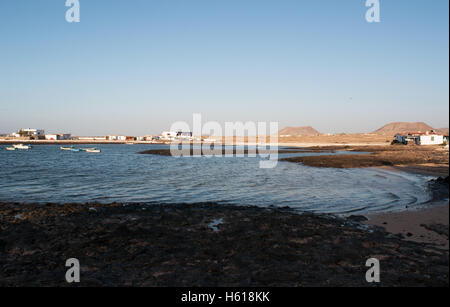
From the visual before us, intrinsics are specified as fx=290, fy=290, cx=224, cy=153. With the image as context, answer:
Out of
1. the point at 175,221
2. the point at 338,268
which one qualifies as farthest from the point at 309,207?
the point at 338,268

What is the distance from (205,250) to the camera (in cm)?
1109

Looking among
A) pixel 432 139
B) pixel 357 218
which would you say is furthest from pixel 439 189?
pixel 432 139

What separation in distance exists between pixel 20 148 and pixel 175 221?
12373cm

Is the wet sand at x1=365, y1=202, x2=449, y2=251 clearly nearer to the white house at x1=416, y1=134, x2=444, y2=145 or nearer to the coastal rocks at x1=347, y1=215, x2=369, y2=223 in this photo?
the coastal rocks at x1=347, y1=215, x2=369, y2=223

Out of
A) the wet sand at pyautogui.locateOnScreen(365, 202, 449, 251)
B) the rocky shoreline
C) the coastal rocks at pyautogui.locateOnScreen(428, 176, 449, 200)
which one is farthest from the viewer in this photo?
the coastal rocks at pyautogui.locateOnScreen(428, 176, 449, 200)

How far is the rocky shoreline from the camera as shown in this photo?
8.59 metres

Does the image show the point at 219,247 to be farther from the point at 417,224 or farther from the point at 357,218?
the point at 417,224

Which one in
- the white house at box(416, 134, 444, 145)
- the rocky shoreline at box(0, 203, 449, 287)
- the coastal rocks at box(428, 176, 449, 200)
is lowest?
the rocky shoreline at box(0, 203, 449, 287)

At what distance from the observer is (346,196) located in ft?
75.7

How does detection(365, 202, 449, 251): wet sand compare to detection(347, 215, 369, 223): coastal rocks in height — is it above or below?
above

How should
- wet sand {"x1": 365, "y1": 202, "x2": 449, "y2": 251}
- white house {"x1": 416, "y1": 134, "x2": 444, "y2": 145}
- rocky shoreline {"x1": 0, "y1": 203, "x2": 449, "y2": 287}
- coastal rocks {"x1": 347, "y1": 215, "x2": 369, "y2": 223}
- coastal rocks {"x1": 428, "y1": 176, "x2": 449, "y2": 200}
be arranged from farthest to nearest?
white house {"x1": 416, "y1": 134, "x2": 444, "y2": 145} < coastal rocks {"x1": 428, "y1": 176, "x2": 449, "y2": 200} < coastal rocks {"x1": 347, "y1": 215, "x2": 369, "y2": 223} < wet sand {"x1": 365, "y1": 202, "x2": 449, "y2": 251} < rocky shoreline {"x1": 0, "y1": 203, "x2": 449, "y2": 287}

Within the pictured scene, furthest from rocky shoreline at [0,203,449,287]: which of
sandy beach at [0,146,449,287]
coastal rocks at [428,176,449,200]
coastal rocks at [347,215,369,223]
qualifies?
coastal rocks at [428,176,449,200]
